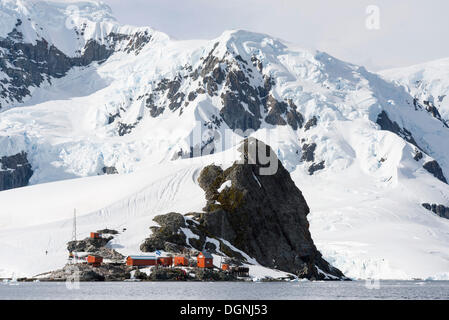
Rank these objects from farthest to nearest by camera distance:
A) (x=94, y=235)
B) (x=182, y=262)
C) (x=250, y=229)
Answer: (x=250, y=229)
(x=94, y=235)
(x=182, y=262)

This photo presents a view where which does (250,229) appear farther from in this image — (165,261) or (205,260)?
(165,261)

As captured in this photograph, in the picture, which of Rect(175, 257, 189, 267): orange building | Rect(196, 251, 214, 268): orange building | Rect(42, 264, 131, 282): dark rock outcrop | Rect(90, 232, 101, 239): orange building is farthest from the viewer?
Rect(90, 232, 101, 239): orange building

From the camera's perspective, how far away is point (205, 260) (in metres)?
161

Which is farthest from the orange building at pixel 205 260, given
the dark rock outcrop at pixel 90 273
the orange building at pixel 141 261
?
the dark rock outcrop at pixel 90 273

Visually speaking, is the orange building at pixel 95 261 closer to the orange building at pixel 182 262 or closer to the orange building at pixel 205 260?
the orange building at pixel 182 262

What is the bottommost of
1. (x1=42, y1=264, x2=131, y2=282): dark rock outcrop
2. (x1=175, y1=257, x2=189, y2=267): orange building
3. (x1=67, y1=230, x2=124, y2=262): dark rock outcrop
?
(x1=42, y1=264, x2=131, y2=282): dark rock outcrop

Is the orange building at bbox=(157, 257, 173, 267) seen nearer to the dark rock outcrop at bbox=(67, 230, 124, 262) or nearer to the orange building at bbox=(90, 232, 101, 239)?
the dark rock outcrop at bbox=(67, 230, 124, 262)

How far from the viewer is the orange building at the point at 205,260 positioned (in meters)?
160

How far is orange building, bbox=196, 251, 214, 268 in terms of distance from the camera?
160 metres

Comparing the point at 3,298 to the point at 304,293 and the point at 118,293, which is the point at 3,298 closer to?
the point at 118,293

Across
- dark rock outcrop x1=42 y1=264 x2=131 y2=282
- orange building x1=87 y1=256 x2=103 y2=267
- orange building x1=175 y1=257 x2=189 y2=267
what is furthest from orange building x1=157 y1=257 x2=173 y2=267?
orange building x1=87 y1=256 x2=103 y2=267

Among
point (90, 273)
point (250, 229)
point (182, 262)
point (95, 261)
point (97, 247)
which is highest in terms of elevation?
point (250, 229)

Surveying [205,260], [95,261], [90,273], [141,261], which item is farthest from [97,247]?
[205,260]
